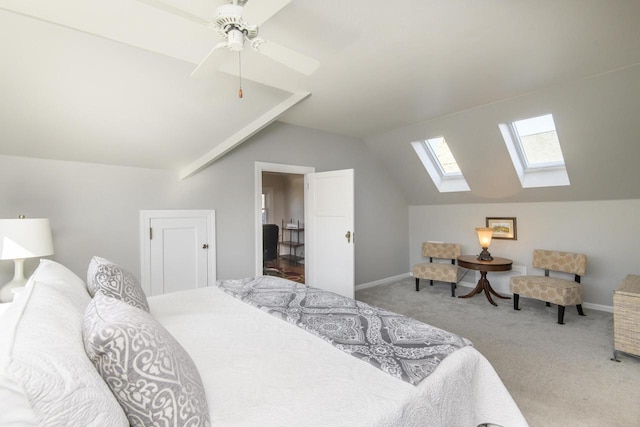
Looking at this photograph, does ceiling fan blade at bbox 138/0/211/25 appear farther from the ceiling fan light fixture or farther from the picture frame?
the picture frame

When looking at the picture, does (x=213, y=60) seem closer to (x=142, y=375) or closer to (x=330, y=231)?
(x=142, y=375)

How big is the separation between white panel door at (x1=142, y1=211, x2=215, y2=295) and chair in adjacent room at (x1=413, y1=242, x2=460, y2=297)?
307 centimetres

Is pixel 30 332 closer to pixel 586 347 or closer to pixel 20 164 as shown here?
pixel 20 164

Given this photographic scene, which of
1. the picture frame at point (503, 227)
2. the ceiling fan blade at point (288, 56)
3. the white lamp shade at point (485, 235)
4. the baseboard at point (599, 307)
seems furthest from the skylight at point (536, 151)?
the ceiling fan blade at point (288, 56)

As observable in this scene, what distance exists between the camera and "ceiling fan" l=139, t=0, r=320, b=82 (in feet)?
4.40

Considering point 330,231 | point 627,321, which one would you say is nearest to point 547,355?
point 627,321

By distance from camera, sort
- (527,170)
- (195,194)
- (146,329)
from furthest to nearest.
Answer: (527,170)
(195,194)
(146,329)

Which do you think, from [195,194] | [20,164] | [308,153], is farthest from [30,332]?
[308,153]

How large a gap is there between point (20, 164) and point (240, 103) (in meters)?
1.81

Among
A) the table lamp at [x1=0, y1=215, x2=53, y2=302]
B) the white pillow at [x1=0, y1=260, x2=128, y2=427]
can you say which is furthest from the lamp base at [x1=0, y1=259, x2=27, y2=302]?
the white pillow at [x1=0, y1=260, x2=128, y2=427]

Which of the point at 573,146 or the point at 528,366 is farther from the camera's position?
the point at 573,146

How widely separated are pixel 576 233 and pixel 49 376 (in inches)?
203

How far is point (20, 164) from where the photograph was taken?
8.21 ft

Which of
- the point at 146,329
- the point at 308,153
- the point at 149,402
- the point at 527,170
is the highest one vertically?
the point at 308,153
